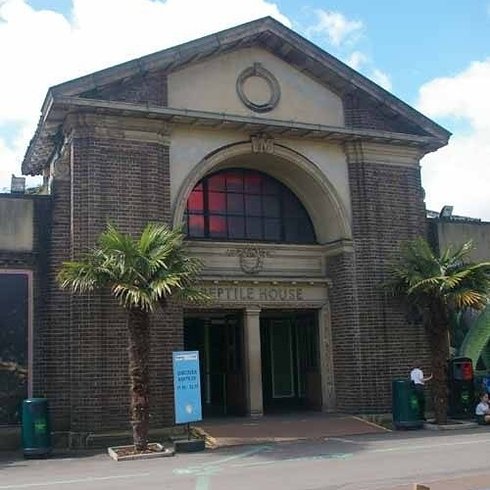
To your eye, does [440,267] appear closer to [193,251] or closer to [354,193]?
[354,193]

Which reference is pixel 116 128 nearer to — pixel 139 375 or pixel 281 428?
pixel 139 375

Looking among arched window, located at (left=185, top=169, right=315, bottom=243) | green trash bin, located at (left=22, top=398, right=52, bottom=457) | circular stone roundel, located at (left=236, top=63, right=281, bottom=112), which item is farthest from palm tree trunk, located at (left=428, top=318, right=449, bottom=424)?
green trash bin, located at (left=22, top=398, right=52, bottom=457)

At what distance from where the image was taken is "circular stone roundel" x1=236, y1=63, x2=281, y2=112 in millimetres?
18109

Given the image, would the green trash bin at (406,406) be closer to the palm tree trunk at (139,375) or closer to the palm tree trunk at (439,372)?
the palm tree trunk at (439,372)

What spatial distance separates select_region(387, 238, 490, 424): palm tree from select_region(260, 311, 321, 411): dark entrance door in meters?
3.64

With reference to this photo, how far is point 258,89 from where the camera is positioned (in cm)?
1839

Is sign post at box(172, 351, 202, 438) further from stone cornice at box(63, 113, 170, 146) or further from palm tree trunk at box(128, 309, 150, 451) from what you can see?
stone cornice at box(63, 113, 170, 146)

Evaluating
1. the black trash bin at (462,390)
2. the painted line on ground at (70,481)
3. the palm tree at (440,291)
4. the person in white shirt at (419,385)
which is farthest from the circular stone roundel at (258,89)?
the painted line on ground at (70,481)

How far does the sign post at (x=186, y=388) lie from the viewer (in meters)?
14.3

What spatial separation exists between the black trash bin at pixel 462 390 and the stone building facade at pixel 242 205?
115 centimetres

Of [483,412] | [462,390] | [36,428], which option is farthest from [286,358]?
[36,428]

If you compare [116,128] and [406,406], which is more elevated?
[116,128]

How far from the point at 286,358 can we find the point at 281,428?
5403 mm

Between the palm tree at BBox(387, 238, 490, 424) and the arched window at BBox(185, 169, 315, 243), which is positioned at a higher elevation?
the arched window at BBox(185, 169, 315, 243)
